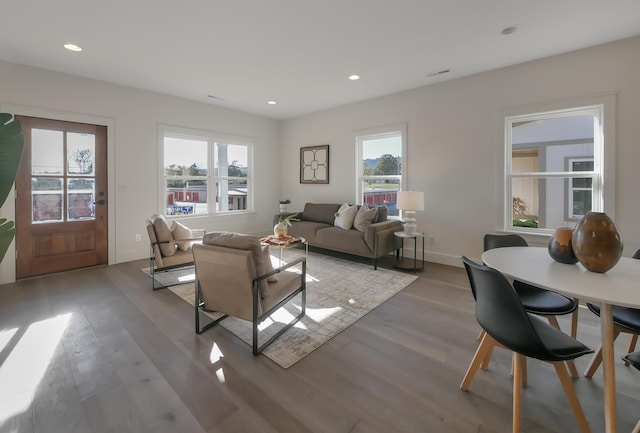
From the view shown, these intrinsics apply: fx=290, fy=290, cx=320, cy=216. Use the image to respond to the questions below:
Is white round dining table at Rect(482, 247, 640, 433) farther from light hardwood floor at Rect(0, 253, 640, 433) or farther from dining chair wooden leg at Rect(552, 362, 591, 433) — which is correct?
light hardwood floor at Rect(0, 253, 640, 433)

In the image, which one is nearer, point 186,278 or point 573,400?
point 573,400

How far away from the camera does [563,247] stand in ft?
5.73

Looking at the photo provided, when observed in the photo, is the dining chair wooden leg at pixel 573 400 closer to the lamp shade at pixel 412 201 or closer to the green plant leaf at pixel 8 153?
the lamp shade at pixel 412 201

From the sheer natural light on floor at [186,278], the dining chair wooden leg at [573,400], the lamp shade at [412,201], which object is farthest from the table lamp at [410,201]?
the sheer natural light on floor at [186,278]

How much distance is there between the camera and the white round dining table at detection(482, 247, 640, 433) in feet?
4.14

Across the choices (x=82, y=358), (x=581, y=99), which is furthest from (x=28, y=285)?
(x=581, y=99)

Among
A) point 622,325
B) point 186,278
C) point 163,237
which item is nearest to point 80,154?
point 163,237

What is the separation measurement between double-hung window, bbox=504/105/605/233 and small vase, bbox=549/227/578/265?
231 cm

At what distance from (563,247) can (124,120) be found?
5.54 meters

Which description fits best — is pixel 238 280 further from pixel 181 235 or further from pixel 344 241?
pixel 344 241

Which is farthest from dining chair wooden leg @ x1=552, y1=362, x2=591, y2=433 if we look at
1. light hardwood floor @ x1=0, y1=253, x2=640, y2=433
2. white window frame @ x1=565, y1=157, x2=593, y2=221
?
white window frame @ x1=565, y1=157, x2=593, y2=221

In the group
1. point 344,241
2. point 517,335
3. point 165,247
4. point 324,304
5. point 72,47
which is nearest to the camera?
point 517,335

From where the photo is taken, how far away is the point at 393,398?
168 cm

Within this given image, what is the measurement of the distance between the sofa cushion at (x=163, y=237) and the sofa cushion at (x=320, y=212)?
283 centimetres
